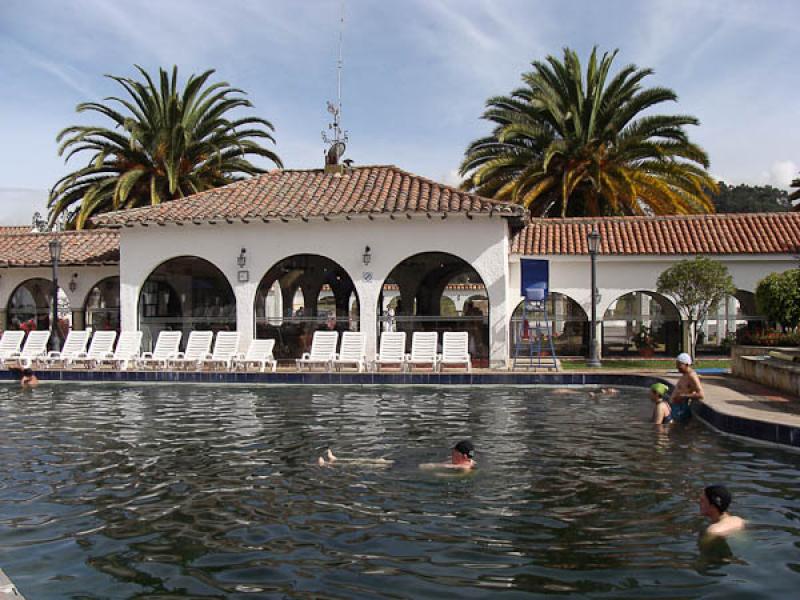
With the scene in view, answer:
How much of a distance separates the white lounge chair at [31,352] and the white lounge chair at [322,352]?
7.18 meters

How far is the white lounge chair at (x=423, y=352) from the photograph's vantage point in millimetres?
19675

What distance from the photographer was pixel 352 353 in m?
20.5

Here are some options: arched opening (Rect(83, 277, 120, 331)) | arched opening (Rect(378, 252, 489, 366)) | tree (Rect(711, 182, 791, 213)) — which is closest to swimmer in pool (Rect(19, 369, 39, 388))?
arched opening (Rect(83, 277, 120, 331))

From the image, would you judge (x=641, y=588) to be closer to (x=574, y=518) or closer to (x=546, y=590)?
(x=546, y=590)

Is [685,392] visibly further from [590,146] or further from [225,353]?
[590,146]

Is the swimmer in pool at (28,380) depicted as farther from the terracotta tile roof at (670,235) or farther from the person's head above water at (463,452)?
the terracotta tile roof at (670,235)

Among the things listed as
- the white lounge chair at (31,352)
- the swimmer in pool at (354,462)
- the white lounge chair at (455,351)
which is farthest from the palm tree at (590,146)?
the swimmer in pool at (354,462)

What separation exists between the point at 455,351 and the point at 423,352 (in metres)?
0.79

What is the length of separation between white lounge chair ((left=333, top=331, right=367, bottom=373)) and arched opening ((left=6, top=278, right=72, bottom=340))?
37.0 feet

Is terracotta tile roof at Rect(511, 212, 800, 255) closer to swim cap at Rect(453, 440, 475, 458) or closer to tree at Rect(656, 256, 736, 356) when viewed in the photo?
tree at Rect(656, 256, 736, 356)

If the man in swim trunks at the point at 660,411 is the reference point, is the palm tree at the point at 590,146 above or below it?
above

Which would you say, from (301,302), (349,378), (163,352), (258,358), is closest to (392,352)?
(349,378)

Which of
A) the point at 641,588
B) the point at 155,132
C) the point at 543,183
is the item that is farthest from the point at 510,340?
the point at 641,588

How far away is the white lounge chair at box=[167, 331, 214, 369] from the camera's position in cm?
2070
